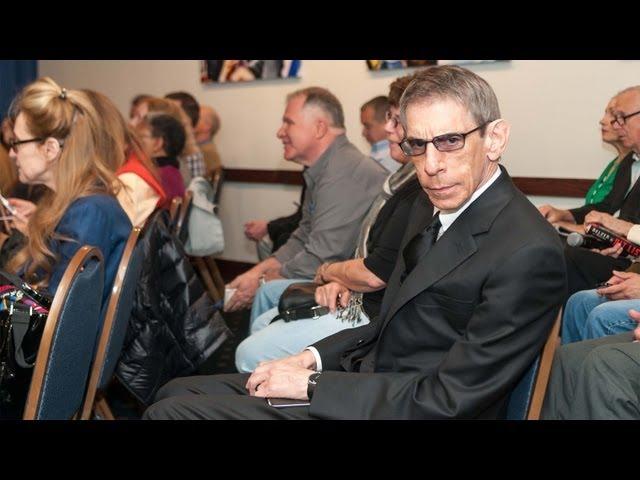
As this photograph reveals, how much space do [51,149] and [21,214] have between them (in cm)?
33

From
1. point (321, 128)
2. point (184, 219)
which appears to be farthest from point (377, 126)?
point (184, 219)

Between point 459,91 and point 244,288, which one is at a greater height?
point 459,91

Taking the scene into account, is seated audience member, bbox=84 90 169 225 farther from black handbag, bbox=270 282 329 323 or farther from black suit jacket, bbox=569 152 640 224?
black suit jacket, bbox=569 152 640 224

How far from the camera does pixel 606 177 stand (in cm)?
317

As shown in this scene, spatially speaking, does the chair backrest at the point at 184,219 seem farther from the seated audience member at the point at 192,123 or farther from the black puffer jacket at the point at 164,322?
the black puffer jacket at the point at 164,322

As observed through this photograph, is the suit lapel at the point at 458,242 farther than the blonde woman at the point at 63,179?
No

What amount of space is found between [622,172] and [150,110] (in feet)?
9.50

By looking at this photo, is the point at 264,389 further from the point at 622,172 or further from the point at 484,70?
the point at 484,70

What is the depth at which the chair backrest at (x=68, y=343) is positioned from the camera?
1597mm

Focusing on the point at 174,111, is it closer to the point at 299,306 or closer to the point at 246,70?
the point at 246,70

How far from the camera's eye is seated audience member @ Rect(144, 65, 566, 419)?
4.63 ft

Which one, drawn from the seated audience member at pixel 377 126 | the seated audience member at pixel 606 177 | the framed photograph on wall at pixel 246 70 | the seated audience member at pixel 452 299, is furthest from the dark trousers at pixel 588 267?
the framed photograph on wall at pixel 246 70

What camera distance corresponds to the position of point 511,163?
407 centimetres

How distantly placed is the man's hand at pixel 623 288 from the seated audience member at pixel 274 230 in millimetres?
2096
